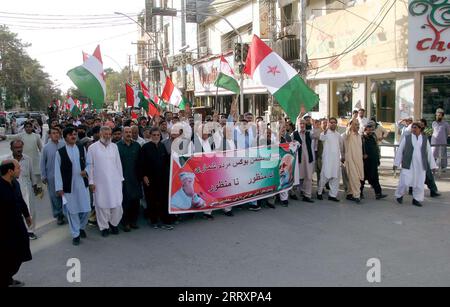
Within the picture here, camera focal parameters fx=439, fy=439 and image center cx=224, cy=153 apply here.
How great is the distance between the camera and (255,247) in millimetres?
5992

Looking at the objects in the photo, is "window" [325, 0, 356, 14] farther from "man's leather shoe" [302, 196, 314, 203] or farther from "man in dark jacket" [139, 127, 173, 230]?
"man in dark jacket" [139, 127, 173, 230]

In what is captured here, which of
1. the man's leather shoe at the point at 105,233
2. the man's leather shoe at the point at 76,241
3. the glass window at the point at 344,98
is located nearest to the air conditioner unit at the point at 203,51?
the glass window at the point at 344,98

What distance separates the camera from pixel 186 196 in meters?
7.38

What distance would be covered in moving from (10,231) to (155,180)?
284 centimetres

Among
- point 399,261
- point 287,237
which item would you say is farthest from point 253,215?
point 399,261

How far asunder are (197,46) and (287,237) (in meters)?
26.4

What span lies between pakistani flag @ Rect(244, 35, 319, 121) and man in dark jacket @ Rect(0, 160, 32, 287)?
200 inches

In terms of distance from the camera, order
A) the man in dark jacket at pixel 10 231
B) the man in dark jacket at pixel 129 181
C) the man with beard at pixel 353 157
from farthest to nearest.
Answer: the man with beard at pixel 353 157 → the man in dark jacket at pixel 129 181 → the man in dark jacket at pixel 10 231

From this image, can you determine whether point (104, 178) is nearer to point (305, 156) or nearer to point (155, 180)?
point (155, 180)

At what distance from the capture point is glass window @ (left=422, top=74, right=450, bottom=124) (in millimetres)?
13500

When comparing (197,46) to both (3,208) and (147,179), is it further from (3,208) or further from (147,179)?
(3,208)

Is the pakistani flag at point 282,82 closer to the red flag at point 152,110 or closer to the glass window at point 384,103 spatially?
the glass window at point 384,103

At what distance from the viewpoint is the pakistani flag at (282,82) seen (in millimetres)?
8430

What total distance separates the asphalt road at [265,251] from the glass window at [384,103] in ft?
23.6
